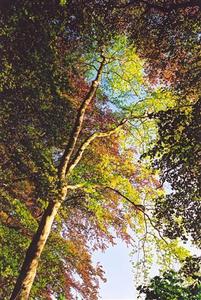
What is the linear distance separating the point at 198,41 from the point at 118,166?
6620 mm

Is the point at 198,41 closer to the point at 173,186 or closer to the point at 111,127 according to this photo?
the point at 173,186

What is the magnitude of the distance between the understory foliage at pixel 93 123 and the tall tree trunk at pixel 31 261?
24.2 inches

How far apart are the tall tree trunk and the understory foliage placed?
615 mm

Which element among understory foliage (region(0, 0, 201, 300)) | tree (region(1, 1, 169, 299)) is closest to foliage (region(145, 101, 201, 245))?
understory foliage (region(0, 0, 201, 300))

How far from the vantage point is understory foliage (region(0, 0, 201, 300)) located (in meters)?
8.85

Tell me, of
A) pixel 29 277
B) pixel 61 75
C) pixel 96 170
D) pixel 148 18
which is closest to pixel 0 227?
pixel 29 277

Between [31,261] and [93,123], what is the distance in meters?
6.12

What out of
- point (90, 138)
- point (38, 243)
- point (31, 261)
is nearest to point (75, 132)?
point (90, 138)

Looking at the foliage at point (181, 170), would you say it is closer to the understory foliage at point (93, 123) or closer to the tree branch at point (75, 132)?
the understory foliage at point (93, 123)

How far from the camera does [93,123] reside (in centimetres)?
1570

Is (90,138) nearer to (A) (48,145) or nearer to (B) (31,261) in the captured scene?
(A) (48,145)

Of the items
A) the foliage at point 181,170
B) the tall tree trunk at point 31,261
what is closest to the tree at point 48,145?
the tall tree trunk at point 31,261

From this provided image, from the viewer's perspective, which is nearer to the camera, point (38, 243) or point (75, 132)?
point (38, 243)

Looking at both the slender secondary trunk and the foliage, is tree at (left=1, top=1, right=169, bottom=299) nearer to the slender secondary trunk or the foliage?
the slender secondary trunk
